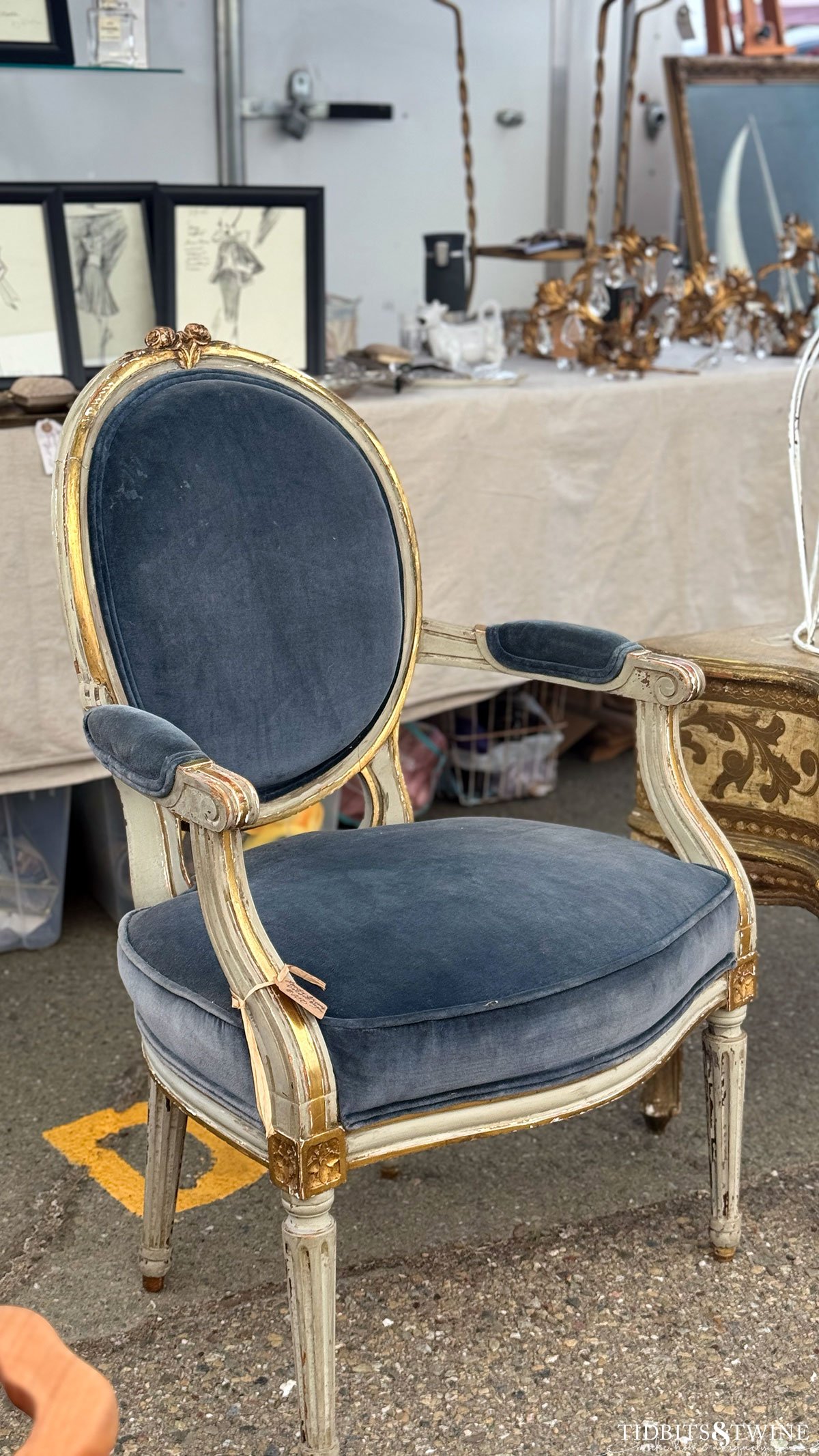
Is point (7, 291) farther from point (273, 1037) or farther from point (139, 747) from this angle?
point (273, 1037)

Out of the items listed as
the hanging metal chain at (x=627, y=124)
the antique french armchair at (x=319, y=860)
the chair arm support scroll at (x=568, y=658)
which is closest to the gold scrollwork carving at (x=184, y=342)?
the antique french armchair at (x=319, y=860)

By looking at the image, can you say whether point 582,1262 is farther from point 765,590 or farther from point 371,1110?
point 765,590

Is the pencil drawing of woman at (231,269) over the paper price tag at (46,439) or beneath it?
over

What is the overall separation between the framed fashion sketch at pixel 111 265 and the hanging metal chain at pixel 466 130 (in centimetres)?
89

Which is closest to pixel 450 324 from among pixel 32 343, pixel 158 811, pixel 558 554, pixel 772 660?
pixel 558 554

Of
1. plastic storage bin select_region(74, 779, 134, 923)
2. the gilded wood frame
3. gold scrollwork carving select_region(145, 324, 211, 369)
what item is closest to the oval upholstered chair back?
gold scrollwork carving select_region(145, 324, 211, 369)

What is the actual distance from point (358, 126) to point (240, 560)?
183 centimetres

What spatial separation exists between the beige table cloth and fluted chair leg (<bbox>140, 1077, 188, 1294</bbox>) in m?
0.82

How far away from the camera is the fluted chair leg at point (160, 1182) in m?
1.46

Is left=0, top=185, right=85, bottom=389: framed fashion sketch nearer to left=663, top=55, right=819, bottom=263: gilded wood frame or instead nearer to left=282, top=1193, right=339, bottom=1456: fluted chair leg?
left=282, top=1193, right=339, bottom=1456: fluted chair leg

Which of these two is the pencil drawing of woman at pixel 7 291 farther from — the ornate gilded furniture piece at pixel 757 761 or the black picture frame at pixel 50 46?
the ornate gilded furniture piece at pixel 757 761

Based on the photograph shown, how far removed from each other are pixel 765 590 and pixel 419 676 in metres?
0.77

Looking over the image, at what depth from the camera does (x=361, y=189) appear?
9.88 feet

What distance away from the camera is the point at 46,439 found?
203cm
